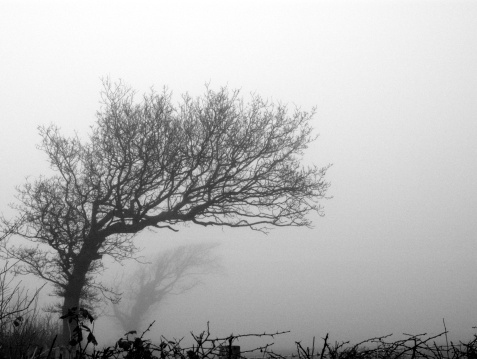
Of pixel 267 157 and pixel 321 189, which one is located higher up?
pixel 267 157

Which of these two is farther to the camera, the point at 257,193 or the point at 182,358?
the point at 257,193

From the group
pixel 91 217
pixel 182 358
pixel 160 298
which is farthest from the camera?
pixel 160 298

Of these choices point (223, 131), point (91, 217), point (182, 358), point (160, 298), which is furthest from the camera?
point (160, 298)

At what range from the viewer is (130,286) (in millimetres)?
37188

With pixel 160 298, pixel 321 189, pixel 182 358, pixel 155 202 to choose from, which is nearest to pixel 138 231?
pixel 155 202

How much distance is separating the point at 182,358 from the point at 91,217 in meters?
16.2

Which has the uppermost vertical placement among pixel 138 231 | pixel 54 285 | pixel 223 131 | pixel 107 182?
pixel 223 131

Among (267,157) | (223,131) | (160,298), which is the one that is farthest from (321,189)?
(160,298)

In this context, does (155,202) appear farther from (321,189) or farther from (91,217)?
(321,189)

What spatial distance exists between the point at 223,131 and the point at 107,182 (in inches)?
198

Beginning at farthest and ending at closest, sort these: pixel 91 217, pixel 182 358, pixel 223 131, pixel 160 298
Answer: pixel 160 298 → pixel 91 217 → pixel 223 131 → pixel 182 358

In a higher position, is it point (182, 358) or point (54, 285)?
point (54, 285)

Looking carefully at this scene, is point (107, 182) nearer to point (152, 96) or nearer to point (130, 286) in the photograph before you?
point (152, 96)

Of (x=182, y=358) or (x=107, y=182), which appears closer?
(x=182, y=358)
